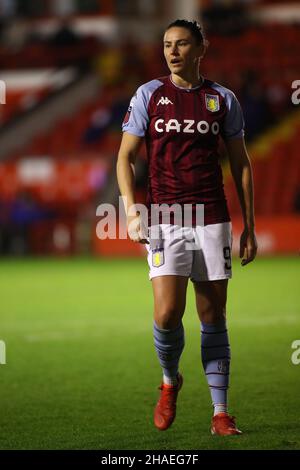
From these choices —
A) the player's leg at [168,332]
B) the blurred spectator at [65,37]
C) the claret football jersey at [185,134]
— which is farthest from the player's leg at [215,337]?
the blurred spectator at [65,37]

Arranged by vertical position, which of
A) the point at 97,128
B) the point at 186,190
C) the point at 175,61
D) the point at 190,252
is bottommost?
the point at 190,252

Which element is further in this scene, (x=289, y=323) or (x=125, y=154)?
(x=289, y=323)

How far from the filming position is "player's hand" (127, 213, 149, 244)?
18.1 feet

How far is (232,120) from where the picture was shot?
573cm

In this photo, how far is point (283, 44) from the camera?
27953 mm

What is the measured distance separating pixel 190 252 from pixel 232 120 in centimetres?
73

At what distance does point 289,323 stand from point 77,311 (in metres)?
2.81

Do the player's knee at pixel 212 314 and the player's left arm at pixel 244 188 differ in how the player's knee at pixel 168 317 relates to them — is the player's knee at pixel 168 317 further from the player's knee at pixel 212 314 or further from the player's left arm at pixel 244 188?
the player's left arm at pixel 244 188

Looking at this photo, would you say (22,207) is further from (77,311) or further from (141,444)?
(141,444)

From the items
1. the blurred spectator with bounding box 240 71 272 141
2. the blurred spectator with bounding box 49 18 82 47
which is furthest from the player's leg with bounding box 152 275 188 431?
the blurred spectator with bounding box 49 18 82 47

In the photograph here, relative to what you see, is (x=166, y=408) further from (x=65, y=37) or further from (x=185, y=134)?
(x=65, y=37)

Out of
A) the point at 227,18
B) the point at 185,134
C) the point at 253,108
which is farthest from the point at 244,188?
the point at 227,18
